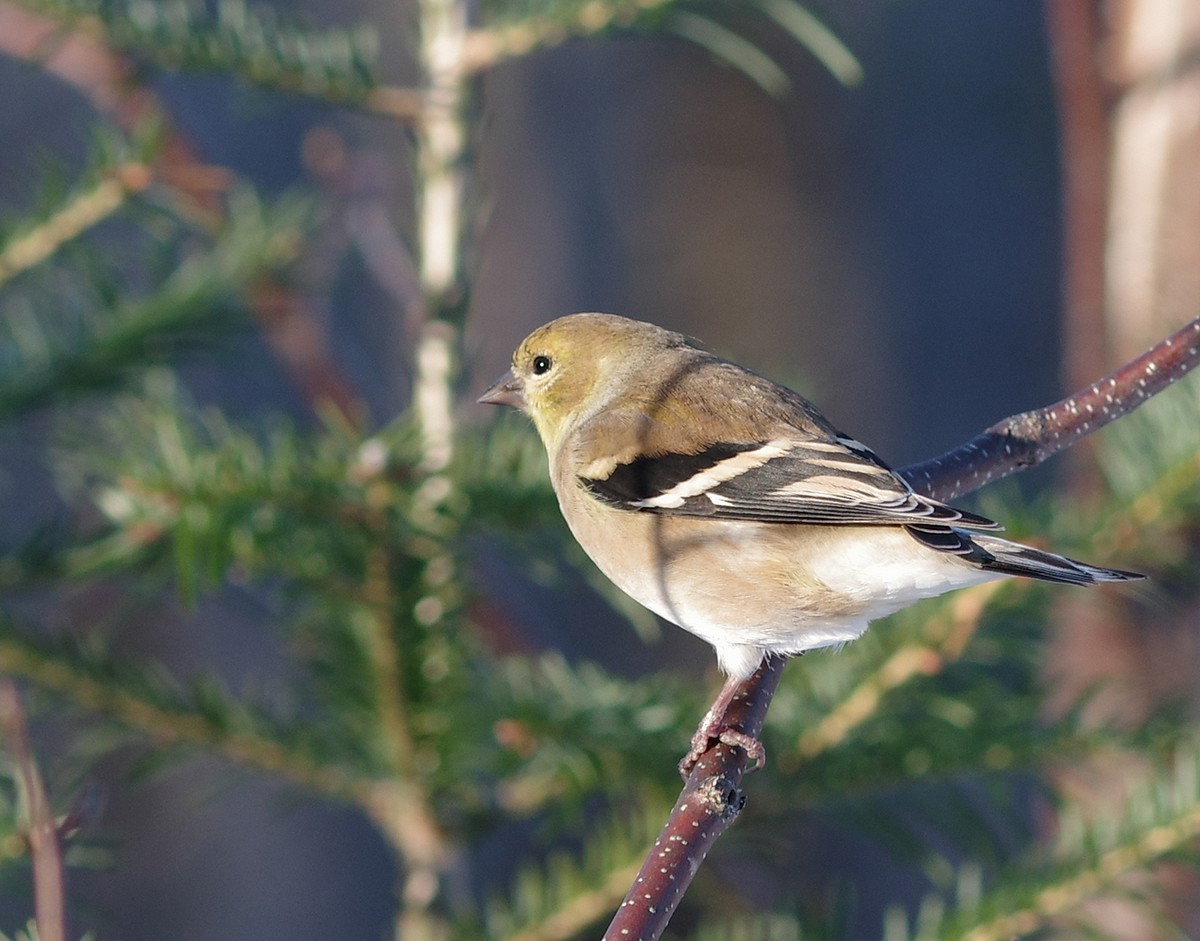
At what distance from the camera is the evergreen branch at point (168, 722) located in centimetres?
166

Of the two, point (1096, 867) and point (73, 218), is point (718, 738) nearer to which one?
point (1096, 867)

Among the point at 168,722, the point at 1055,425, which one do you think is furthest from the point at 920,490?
the point at 168,722

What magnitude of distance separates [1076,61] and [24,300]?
→ 216cm

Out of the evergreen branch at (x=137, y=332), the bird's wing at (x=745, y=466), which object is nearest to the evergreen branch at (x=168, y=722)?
the evergreen branch at (x=137, y=332)

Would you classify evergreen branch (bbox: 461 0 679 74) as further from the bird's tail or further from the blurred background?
the bird's tail

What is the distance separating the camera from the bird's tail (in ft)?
4.95

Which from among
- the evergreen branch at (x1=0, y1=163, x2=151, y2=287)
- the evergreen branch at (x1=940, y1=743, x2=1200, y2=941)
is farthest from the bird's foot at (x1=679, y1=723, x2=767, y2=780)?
the evergreen branch at (x1=0, y1=163, x2=151, y2=287)

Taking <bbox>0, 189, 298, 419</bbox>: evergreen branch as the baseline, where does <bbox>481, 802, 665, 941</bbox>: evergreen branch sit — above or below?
below

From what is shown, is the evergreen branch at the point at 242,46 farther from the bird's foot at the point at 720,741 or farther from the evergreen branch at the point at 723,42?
the bird's foot at the point at 720,741

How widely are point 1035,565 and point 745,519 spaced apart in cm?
53

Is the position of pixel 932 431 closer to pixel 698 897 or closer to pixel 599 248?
pixel 599 248

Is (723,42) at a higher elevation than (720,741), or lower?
higher

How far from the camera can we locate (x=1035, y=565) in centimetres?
156

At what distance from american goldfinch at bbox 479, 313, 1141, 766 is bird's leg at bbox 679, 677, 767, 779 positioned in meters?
0.05
